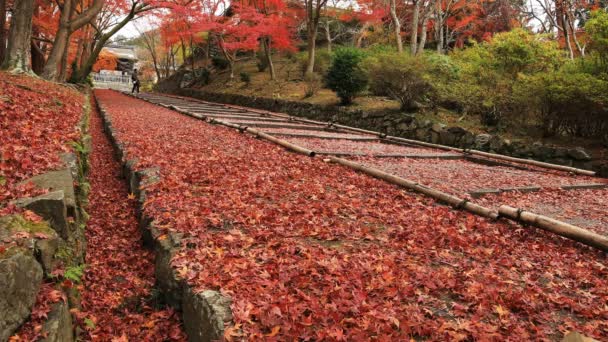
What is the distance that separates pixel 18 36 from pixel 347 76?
11.2 meters

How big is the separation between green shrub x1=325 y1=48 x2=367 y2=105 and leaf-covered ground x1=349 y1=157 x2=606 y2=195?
7.42m

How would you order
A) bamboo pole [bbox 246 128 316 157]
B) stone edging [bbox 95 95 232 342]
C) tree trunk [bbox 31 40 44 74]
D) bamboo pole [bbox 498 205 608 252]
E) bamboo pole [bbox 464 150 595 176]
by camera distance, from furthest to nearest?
tree trunk [bbox 31 40 44 74], bamboo pole [bbox 464 150 595 176], bamboo pole [bbox 246 128 316 157], bamboo pole [bbox 498 205 608 252], stone edging [bbox 95 95 232 342]

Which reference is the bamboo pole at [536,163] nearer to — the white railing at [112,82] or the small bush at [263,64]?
the small bush at [263,64]

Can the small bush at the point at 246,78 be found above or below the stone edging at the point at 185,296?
above

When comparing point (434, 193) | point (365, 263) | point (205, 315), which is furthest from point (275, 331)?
point (434, 193)

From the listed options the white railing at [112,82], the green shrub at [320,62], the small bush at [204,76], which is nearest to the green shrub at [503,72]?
the green shrub at [320,62]

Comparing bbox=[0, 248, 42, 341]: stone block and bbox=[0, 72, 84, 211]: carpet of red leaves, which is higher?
bbox=[0, 72, 84, 211]: carpet of red leaves

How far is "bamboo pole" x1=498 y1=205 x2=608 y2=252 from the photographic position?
13.5 ft

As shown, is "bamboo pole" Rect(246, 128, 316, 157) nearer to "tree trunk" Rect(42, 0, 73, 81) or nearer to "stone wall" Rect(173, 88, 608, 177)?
"stone wall" Rect(173, 88, 608, 177)

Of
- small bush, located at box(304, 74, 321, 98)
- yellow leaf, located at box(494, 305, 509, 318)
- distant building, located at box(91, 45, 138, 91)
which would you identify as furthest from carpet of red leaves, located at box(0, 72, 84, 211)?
distant building, located at box(91, 45, 138, 91)

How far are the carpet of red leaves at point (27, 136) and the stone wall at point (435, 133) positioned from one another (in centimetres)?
976

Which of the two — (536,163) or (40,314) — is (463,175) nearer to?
(536,163)

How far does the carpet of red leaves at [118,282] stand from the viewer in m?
3.00

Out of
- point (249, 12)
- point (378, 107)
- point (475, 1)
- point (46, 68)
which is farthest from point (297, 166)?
point (475, 1)
